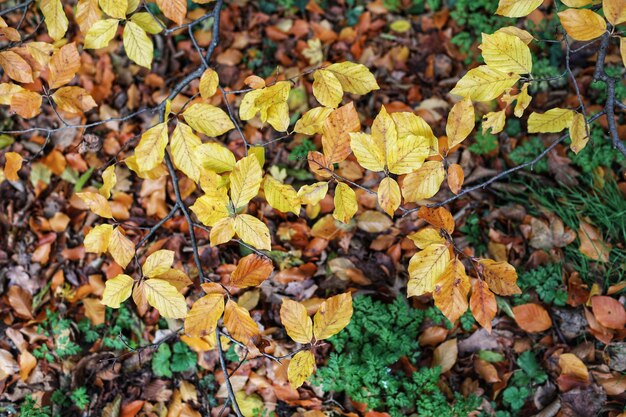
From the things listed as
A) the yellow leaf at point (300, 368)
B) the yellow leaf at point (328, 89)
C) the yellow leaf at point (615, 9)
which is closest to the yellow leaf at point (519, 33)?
the yellow leaf at point (615, 9)

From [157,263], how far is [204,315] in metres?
0.28

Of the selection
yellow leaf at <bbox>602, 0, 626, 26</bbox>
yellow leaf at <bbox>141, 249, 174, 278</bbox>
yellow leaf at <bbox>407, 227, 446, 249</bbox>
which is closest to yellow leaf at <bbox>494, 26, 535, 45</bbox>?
yellow leaf at <bbox>602, 0, 626, 26</bbox>

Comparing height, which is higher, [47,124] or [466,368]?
[47,124]

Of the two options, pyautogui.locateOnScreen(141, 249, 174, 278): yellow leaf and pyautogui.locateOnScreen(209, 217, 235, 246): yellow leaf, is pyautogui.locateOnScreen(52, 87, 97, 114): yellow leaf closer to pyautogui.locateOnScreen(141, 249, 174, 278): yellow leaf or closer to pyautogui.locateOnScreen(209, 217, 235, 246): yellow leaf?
pyautogui.locateOnScreen(141, 249, 174, 278): yellow leaf

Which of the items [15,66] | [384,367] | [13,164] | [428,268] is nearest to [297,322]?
[428,268]

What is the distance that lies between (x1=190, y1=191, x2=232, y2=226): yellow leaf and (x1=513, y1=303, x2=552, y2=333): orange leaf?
4.85 ft

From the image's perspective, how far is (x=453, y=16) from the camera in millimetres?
2898

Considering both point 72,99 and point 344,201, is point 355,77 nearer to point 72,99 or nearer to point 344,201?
point 344,201

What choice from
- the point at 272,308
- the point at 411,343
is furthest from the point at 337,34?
the point at 411,343

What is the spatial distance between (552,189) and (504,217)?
0.28m

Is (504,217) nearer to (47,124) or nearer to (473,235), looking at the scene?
(473,235)

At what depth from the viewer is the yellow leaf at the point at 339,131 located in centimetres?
138

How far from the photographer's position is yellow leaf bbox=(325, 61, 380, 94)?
1.48 m

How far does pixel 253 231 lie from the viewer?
4.51 ft
